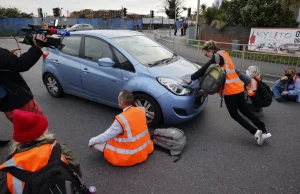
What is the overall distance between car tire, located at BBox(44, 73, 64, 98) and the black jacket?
2645 millimetres

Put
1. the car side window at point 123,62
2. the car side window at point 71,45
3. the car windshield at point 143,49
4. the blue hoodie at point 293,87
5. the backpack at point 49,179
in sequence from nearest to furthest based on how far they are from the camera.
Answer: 1. the backpack at point 49,179
2. the car side window at point 123,62
3. the car windshield at point 143,49
4. the car side window at point 71,45
5. the blue hoodie at point 293,87

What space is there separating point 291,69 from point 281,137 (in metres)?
2.23

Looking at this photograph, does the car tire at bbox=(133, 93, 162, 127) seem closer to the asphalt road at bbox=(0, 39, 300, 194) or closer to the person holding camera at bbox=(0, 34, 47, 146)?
the asphalt road at bbox=(0, 39, 300, 194)

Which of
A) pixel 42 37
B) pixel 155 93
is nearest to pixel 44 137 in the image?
pixel 42 37

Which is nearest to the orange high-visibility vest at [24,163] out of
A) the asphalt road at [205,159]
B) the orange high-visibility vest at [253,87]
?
the asphalt road at [205,159]

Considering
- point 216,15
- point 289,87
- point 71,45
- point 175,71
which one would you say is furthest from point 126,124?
point 216,15

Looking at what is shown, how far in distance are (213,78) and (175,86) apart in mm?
621

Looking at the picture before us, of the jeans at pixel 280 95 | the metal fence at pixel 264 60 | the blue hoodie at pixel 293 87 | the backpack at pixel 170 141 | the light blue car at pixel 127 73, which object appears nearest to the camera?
the backpack at pixel 170 141

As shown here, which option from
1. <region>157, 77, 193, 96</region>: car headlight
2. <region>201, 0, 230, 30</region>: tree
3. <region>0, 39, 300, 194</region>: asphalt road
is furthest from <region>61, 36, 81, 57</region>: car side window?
<region>201, 0, 230, 30</region>: tree

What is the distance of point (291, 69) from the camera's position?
17.3ft

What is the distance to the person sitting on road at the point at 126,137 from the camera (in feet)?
9.52

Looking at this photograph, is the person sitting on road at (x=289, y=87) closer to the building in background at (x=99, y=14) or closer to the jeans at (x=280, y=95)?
the jeans at (x=280, y=95)

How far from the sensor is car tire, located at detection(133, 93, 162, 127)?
3.79 metres

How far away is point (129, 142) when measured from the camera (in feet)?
9.75
